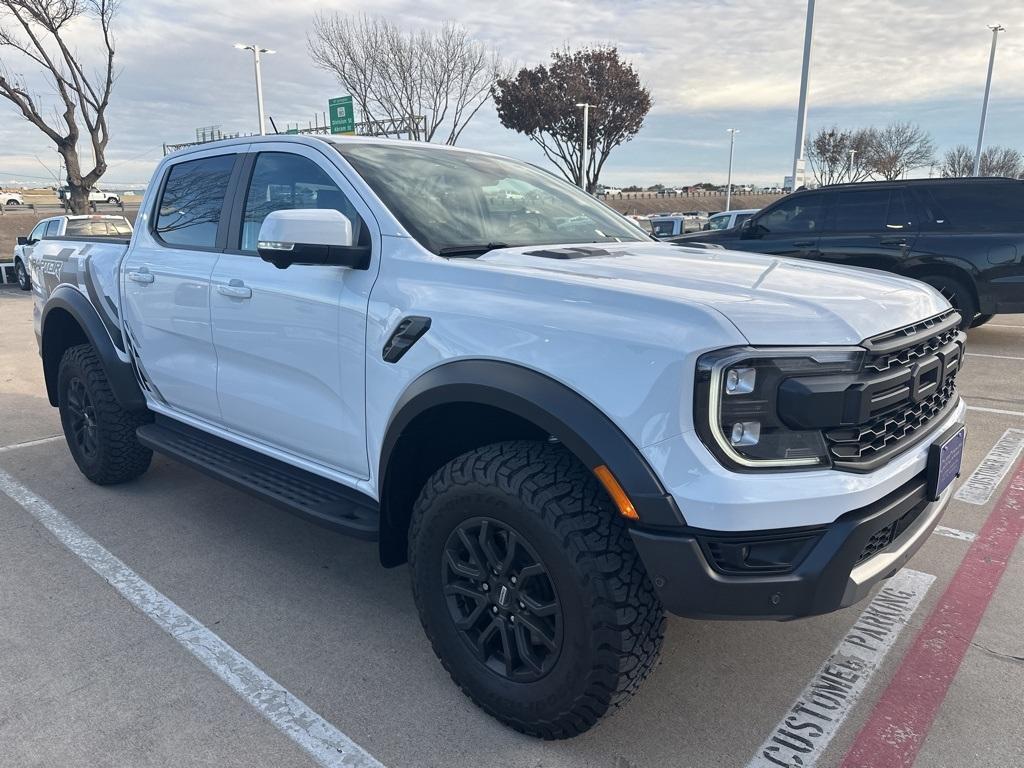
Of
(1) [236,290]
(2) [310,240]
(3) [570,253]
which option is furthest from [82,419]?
(3) [570,253]

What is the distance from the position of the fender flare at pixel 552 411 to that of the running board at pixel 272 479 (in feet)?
1.46

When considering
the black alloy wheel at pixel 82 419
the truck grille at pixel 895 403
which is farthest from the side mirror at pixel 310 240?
the black alloy wheel at pixel 82 419

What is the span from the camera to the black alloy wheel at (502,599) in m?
2.19

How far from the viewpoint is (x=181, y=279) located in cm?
358

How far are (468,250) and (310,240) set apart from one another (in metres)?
0.55

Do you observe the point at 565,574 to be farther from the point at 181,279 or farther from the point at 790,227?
the point at 790,227

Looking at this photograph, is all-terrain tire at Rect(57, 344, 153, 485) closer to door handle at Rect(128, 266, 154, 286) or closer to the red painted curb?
door handle at Rect(128, 266, 154, 286)

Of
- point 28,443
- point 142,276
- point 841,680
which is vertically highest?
point 142,276

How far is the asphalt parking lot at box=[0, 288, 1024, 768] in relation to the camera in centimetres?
230

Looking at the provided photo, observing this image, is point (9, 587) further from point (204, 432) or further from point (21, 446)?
point (21, 446)

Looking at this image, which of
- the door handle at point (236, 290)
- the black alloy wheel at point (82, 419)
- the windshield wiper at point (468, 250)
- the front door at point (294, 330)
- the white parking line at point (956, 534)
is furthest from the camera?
the black alloy wheel at point (82, 419)

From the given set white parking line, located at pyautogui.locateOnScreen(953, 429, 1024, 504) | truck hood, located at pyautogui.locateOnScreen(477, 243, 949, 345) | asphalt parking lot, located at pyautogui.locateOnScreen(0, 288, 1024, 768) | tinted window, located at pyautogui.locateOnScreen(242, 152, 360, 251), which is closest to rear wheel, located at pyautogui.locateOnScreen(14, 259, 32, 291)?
asphalt parking lot, located at pyautogui.locateOnScreen(0, 288, 1024, 768)

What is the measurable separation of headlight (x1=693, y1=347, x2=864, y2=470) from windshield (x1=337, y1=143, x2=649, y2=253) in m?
1.18

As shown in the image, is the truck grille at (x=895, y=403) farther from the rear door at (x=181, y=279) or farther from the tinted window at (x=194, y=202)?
the tinted window at (x=194, y=202)
